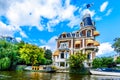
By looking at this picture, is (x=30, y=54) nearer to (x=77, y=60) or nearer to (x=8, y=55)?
(x=8, y=55)

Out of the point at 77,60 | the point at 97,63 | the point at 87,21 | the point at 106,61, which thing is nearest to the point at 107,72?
the point at 106,61

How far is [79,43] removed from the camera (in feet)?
201

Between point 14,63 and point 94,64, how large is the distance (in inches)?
660

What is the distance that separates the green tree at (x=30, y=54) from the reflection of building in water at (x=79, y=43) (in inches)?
220

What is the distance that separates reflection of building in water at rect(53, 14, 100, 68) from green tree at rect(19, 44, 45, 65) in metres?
5.59

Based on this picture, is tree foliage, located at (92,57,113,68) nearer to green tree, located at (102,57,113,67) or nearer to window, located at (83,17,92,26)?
green tree, located at (102,57,113,67)

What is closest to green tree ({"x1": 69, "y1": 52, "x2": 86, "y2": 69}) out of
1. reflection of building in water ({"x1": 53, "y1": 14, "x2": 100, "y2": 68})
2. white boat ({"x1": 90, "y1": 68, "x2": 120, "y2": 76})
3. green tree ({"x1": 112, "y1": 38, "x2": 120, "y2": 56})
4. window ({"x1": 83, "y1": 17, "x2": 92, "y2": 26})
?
white boat ({"x1": 90, "y1": 68, "x2": 120, "y2": 76})

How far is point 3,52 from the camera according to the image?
165ft

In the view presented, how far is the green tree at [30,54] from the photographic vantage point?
57353 millimetres

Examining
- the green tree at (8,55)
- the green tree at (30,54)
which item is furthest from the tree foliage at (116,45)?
the green tree at (8,55)

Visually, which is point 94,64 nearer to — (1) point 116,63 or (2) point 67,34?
(1) point 116,63

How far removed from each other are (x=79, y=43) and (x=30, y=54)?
39.3 ft

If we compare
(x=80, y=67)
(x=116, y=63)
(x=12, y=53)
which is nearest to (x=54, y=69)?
(x=80, y=67)

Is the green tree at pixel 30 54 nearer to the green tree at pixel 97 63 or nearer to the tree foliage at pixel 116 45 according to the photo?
the green tree at pixel 97 63
